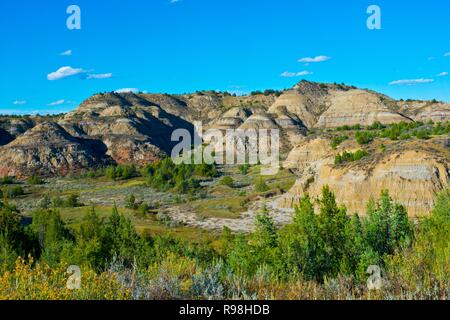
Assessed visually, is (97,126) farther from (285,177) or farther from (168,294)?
(168,294)

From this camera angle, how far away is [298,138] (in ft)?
406

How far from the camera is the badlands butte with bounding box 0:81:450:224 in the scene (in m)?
52.1

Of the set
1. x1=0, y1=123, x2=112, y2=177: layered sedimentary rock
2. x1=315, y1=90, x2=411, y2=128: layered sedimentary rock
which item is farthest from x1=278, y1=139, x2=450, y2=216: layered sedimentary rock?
x1=0, y1=123, x2=112, y2=177: layered sedimentary rock

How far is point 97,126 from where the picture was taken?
447ft

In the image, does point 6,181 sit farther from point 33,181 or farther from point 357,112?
point 357,112

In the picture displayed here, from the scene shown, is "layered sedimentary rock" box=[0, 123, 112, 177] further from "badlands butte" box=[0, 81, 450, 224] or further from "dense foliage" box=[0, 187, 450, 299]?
"dense foliage" box=[0, 187, 450, 299]

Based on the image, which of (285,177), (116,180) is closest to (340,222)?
(285,177)

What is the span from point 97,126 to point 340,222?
125 metres

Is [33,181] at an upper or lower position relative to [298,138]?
lower

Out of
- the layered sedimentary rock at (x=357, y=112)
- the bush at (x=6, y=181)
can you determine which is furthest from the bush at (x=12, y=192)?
the layered sedimentary rock at (x=357, y=112)

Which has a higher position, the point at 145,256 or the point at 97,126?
the point at 97,126

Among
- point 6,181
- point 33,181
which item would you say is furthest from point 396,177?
point 6,181

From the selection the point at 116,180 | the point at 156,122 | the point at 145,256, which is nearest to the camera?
the point at 145,256

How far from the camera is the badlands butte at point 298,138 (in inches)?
2050
